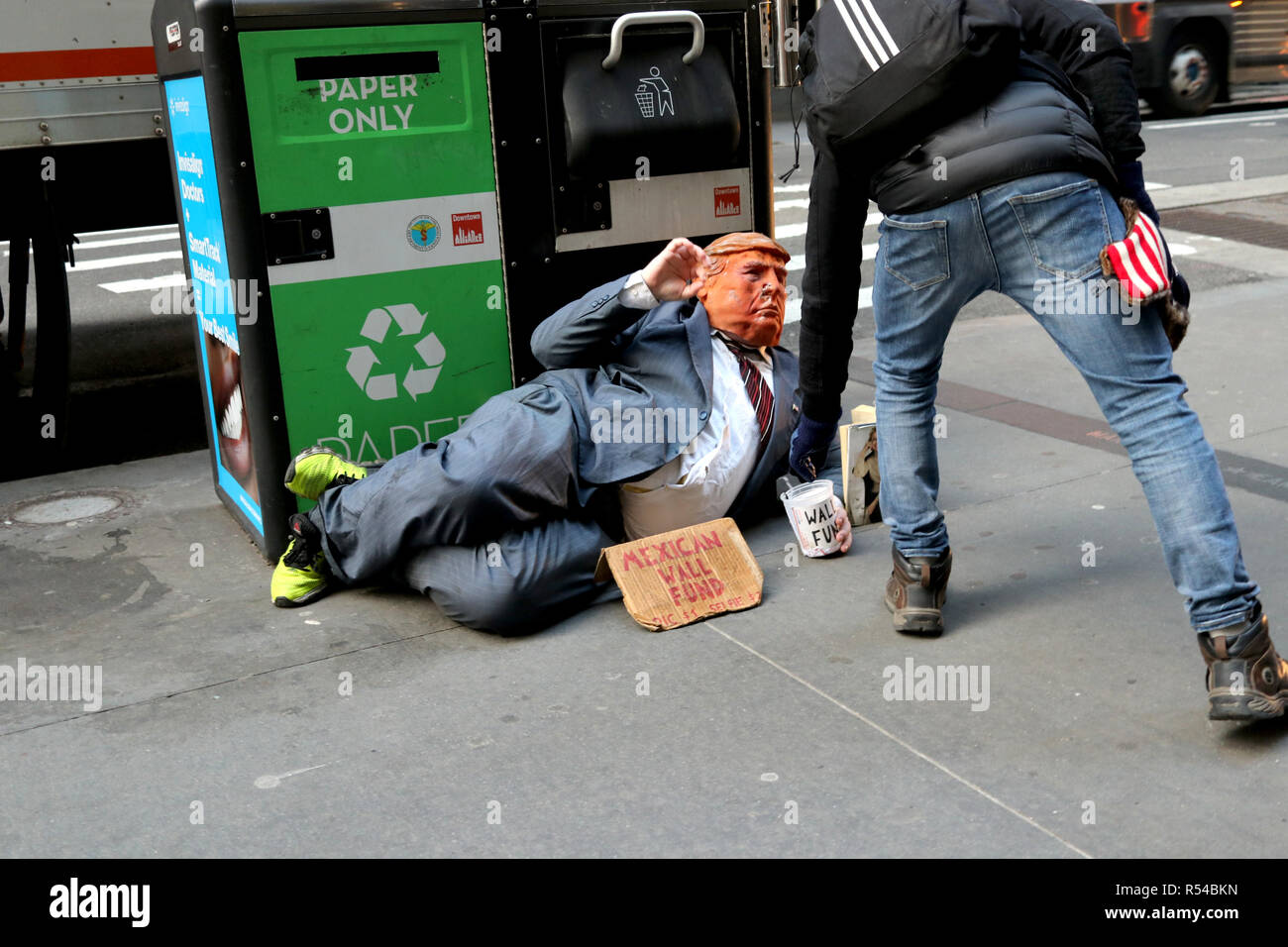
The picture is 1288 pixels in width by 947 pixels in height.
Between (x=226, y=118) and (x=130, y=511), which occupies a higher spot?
(x=226, y=118)

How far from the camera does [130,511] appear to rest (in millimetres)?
4551

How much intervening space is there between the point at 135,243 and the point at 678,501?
356 inches

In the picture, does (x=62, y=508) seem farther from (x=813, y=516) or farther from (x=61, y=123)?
(x=813, y=516)

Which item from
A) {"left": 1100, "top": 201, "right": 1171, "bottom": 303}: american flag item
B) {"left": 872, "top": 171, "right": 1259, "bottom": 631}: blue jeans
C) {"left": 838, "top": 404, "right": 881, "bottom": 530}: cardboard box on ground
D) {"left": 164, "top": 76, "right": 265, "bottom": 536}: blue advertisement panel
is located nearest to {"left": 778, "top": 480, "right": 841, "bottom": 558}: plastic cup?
{"left": 838, "top": 404, "right": 881, "bottom": 530}: cardboard box on ground

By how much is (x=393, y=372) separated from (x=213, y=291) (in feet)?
2.01

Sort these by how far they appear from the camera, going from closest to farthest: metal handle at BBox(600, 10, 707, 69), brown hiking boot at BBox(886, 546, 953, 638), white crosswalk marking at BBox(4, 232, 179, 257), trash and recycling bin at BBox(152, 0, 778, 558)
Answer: brown hiking boot at BBox(886, 546, 953, 638), trash and recycling bin at BBox(152, 0, 778, 558), metal handle at BBox(600, 10, 707, 69), white crosswalk marking at BBox(4, 232, 179, 257)

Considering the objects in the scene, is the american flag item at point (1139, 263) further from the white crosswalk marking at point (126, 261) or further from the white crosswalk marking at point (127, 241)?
the white crosswalk marking at point (127, 241)

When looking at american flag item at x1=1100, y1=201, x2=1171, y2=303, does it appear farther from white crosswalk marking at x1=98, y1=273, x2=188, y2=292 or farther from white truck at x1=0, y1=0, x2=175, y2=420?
white crosswalk marking at x1=98, y1=273, x2=188, y2=292

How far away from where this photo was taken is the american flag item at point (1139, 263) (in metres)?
2.59

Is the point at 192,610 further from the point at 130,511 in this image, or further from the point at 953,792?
the point at 953,792

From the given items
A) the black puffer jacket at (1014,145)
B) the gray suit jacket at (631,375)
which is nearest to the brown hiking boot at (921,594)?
the gray suit jacket at (631,375)

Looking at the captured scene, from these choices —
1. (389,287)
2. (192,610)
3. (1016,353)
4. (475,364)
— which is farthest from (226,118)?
(1016,353)

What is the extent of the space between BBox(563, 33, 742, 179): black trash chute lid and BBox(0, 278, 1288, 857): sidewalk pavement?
49.8 inches

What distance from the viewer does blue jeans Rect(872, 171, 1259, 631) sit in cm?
260
